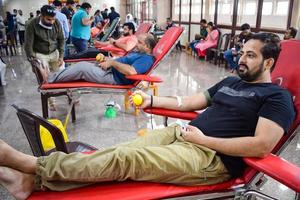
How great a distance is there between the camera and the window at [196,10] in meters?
8.79

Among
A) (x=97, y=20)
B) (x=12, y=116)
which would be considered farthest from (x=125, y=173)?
A: (x=97, y=20)

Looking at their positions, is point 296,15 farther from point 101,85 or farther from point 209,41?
point 101,85

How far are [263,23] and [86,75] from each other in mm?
4643

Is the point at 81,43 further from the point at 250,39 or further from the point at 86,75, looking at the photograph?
the point at 250,39

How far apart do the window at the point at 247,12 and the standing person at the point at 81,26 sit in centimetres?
362

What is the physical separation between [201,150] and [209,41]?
6360 mm

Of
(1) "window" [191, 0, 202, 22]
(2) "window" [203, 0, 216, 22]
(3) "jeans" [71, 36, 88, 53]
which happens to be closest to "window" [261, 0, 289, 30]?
(2) "window" [203, 0, 216, 22]

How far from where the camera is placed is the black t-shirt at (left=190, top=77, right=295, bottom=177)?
1.26m

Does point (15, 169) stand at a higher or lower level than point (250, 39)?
lower

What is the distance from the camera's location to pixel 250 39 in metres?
1.50

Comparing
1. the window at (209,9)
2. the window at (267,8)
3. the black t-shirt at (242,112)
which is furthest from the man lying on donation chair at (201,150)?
the window at (209,9)

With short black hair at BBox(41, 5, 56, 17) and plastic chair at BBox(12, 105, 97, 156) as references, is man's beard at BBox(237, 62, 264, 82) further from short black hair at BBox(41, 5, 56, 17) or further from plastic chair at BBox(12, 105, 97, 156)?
short black hair at BBox(41, 5, 56, 17)

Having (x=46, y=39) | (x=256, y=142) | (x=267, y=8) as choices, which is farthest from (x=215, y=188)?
(x=267, y=8)

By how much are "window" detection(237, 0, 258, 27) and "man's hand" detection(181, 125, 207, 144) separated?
18.3 feet
